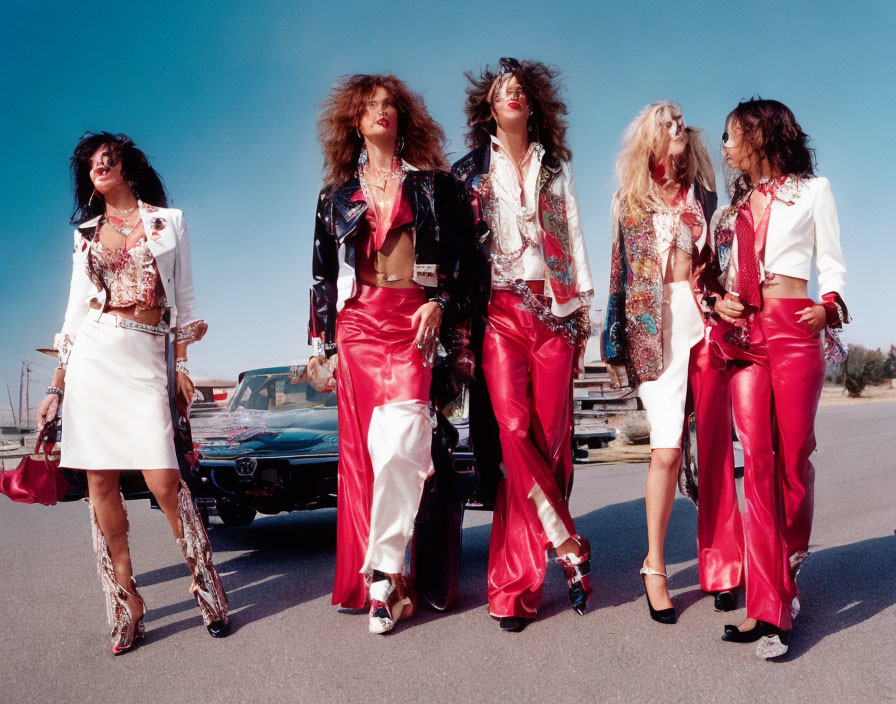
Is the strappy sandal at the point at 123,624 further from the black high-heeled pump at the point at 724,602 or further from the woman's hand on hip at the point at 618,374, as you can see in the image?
the black high-heeled pump at the point at 724,602

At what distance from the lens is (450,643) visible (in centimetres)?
306

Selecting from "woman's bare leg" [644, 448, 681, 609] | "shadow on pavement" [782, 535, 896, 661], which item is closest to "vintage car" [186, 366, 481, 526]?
"woman's bare leg" [644, 448, 681, 609]

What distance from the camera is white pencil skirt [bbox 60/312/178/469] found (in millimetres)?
3314

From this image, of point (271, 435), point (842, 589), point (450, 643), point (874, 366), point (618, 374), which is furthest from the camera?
point (874, 366)

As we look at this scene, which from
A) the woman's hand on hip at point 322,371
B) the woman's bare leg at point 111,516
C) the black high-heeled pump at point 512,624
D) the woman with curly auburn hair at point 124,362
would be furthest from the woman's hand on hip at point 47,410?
the black high-heeled pump at point 512,624

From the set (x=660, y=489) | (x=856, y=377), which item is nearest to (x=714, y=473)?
(x=660, y=489)

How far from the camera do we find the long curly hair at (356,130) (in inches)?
148

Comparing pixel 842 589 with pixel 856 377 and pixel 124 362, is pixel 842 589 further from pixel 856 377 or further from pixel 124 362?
pixel 856 377

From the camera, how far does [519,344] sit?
3557 millimetres

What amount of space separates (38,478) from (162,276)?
3.48ft

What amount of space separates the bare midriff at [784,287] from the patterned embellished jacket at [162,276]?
8.25ft

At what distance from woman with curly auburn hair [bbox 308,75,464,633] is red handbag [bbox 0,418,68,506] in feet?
3.96

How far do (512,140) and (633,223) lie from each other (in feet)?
2.32

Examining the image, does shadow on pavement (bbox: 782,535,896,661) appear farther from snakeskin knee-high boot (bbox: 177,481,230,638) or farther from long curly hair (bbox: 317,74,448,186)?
long curly hair (bbox: 317,74,448,186)
